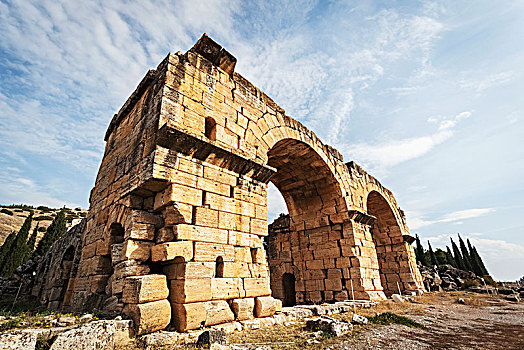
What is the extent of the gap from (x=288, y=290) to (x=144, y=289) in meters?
8.40

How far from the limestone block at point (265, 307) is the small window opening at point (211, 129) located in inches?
134

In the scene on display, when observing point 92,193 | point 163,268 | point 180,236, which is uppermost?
point 92,193

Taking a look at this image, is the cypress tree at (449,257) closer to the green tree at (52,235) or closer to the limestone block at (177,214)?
the limestone block at (177,214)

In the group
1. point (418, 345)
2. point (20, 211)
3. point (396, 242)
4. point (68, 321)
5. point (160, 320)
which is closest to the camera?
point (68, 321)

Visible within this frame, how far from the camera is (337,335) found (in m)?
4.34

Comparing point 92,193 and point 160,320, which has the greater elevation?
point 92,193

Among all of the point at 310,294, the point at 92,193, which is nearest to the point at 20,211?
the point at 92,193

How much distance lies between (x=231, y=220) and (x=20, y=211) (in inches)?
2041

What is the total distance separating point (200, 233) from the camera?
4594 mm

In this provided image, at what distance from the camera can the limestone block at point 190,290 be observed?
404 centimetres

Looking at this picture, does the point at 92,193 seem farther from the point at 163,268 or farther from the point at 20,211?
the point at 20,211

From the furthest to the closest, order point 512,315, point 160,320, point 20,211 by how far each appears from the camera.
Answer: point 20,211 < point 512,315 < point 160,320

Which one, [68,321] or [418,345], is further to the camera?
[418,345]

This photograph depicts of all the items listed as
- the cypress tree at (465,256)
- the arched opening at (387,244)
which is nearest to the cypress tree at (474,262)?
the cypress tree at (465,256)
